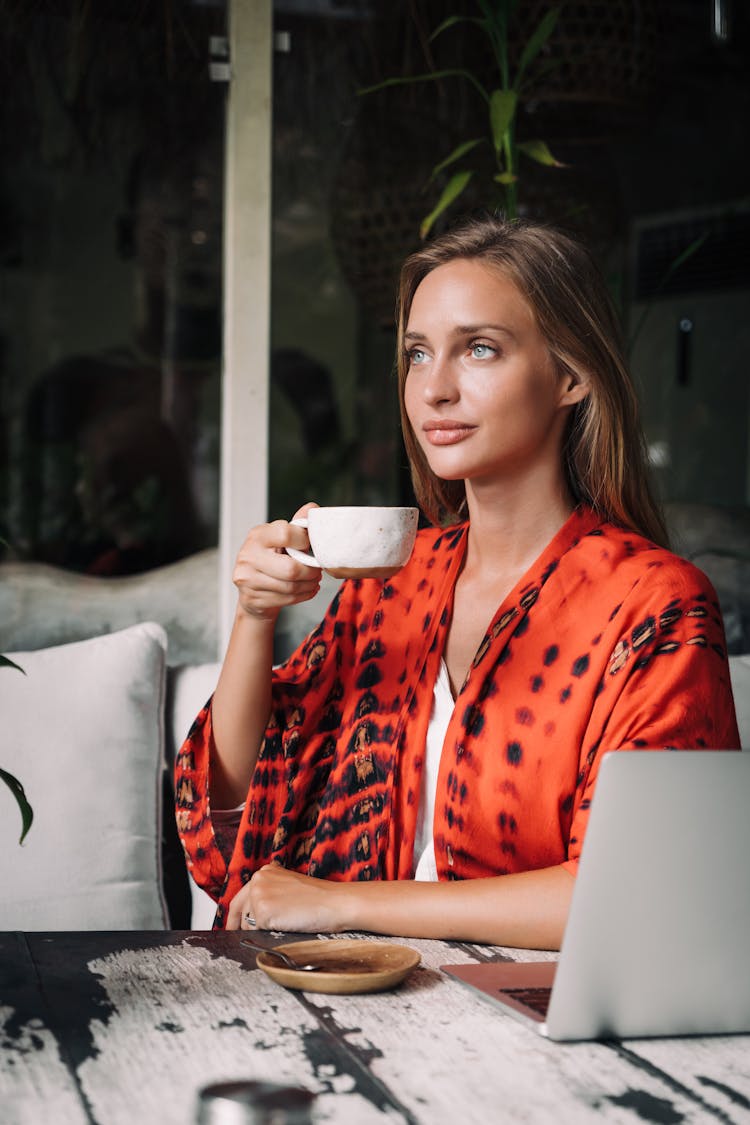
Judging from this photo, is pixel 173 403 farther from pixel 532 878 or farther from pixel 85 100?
pixel 532 878

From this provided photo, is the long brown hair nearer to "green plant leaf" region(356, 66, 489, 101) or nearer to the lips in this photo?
the lips

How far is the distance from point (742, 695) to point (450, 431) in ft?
2.58

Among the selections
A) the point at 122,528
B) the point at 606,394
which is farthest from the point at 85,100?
the point at 606,394

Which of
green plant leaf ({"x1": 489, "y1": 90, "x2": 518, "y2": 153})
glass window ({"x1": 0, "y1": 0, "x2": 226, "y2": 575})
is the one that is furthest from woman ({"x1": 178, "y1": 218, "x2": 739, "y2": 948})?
glass window ({"x1": 0, "y1": 0, "x2": 226, "y2": 575})

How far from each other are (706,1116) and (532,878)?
0.54 metres

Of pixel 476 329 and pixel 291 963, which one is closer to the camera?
pixel 291 963

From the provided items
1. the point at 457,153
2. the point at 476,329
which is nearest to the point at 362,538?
the point at 476,329

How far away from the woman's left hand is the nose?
59cm

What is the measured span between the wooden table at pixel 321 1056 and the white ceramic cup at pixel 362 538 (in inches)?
16.7

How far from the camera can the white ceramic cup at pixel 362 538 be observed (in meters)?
1.34

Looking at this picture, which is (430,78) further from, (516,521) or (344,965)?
(344,965)

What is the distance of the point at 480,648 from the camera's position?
1.62 m

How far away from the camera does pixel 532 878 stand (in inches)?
53.0

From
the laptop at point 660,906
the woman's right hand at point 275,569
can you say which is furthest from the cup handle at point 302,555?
the laptop at point 660,906
